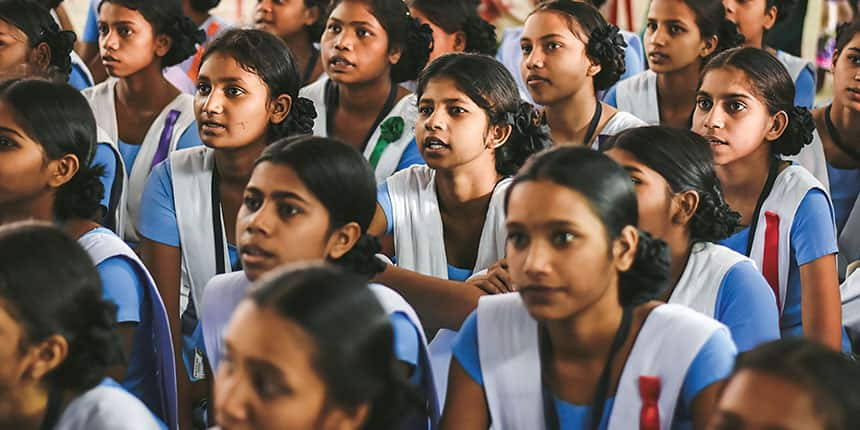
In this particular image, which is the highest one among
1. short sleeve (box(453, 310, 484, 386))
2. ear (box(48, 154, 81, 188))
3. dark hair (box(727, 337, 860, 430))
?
dark hair (box(727, 337, 860, 430))

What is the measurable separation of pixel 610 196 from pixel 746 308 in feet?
1.59

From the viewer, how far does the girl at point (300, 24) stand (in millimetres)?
4062

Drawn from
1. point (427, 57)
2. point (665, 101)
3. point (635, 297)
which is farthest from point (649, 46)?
point (635, 297)

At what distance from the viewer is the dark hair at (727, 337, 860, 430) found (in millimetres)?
1268

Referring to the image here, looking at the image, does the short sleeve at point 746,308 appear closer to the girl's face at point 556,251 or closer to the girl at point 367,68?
the girl's face at point 556,251

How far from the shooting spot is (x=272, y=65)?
2.77 m

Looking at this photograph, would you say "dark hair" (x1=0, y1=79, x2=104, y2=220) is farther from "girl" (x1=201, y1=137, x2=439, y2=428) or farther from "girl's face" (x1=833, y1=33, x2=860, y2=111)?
"girl's face" (x1=833, y1=33, x2=860, y2=111)

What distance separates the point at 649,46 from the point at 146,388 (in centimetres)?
192

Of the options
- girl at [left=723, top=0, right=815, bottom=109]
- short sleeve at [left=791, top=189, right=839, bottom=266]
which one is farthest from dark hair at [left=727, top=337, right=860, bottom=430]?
girl at [left=723, top=0, right=815, bottom=109]

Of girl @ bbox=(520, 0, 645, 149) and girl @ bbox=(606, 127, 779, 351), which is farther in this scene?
girl @ bbox=(520, 0, 645, 149)

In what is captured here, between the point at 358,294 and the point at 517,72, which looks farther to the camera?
the point at 517,72

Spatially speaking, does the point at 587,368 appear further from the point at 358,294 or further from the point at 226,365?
the point at 226,365

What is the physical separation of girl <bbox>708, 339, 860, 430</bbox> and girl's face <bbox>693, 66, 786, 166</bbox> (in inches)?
55.5

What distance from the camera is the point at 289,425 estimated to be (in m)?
1.34
